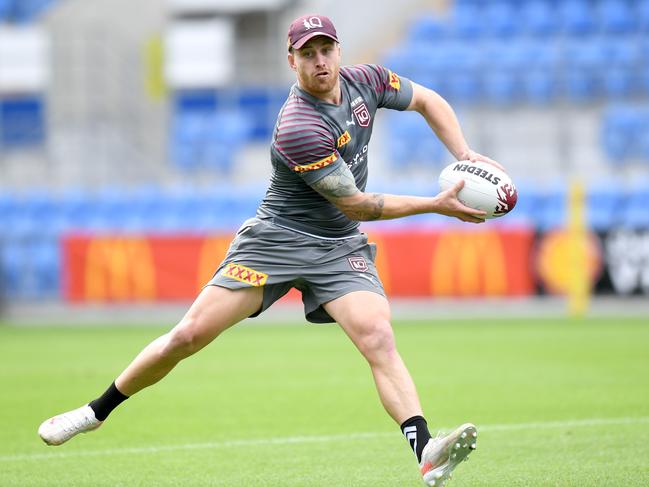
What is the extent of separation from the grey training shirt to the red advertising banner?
10.5 m

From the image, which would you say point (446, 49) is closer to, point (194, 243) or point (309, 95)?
point (194, 243)

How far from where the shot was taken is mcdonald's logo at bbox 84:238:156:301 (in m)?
17.3

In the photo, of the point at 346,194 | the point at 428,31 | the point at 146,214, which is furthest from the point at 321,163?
the point at 428,31

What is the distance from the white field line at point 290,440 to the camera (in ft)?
23.0

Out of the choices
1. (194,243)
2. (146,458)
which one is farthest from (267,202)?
(194,243)

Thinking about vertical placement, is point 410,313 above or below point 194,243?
below

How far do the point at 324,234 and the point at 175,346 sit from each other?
3.30 ft

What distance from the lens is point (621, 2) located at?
23.8 m

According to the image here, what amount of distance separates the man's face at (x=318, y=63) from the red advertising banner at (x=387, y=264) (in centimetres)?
1096

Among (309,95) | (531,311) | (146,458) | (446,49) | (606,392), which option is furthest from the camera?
(446,49)

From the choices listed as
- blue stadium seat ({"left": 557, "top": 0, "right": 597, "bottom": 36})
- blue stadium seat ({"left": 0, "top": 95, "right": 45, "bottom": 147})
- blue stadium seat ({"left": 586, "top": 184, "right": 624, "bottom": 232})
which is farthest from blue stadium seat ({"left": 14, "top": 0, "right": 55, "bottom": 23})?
blue stadium seat ({"left": 586, "top": 184, "right": 624, "bottom": 232})

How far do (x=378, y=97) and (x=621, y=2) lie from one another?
1910 centimetres

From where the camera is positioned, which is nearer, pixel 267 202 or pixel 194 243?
pixel 267 202

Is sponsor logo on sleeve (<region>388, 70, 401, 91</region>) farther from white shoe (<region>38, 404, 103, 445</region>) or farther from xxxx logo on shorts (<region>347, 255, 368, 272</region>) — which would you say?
white shoe (<region>38, 404, 103, 445</region>)
